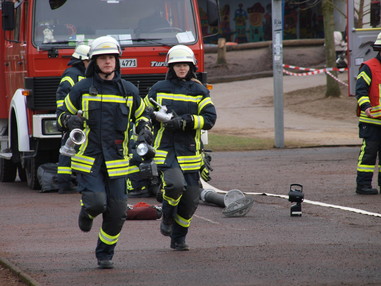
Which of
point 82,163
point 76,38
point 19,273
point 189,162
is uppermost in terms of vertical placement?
point 76,38

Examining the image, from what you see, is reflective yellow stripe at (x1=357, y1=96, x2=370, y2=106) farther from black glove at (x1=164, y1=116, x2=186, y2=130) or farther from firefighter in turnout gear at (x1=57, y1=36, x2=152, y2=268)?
firefighter in turnout gear at (x1=57, y1=36, x2=152, y2=268)

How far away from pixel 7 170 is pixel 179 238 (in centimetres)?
909

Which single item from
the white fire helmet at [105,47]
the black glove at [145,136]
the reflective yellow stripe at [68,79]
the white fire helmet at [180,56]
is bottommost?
the black glove at [145,136]

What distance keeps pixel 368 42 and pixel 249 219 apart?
9074 mm

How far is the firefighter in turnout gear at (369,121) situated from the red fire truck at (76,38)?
2381 mm

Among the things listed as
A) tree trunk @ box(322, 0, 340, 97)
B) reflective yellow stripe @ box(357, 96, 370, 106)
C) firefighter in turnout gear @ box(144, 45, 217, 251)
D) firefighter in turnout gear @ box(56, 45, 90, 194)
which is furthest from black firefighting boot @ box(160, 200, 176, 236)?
tree trunk @ box(322, 0, 340, 97)

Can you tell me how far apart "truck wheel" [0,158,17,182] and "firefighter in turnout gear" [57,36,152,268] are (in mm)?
9586

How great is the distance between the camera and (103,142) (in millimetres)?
8062

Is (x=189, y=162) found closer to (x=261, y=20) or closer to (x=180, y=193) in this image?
(x=180, y=193)

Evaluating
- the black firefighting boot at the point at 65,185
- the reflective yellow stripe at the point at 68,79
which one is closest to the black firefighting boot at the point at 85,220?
the reflective yellow stripe at the point at 68,79

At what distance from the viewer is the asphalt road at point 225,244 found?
7.61 metres

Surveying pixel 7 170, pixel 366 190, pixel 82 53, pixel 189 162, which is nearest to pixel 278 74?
pixel 7 170

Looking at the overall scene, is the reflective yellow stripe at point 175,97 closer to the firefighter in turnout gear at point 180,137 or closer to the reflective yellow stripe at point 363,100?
the firefighter in turnout gear at point 180,137

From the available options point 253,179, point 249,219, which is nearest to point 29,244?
point 249,219
